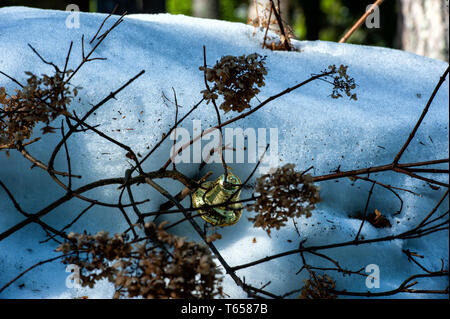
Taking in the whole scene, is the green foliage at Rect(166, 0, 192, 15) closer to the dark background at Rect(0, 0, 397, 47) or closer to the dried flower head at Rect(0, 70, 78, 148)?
the dark background at Rect(0, 0, 397, 47)

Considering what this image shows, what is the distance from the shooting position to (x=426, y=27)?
253 cm

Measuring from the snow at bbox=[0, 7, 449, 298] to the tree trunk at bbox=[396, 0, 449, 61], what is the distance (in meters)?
0.95

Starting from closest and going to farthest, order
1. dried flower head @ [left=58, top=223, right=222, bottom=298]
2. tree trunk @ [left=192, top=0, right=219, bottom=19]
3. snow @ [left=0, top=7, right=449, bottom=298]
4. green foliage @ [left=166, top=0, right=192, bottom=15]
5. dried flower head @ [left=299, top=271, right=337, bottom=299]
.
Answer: dried flower head @ [left=58, top=223, right=222, bottom=298] < dried flower head @ [left=299, top=271, right=337, bottom=299] < snow @ [left=0, top=7, right=449, bottom=298] < tree trunk @ [left=192, top=0, right=219, bottom=19] < green foliage @ [left=166, top=0, right=192, bottom=15]

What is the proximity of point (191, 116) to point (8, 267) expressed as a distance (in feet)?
2.26

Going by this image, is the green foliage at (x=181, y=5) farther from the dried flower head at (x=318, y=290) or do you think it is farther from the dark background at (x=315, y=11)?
the dried flower head at (x=318, y=290)

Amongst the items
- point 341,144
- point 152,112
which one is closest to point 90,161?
point 152,112

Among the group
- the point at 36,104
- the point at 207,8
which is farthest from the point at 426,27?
the point at 36,104

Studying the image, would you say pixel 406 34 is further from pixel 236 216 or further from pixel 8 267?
pixel 8 267

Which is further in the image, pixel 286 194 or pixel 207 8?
pixel 207 8

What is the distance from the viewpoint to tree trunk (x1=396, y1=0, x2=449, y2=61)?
2.35m

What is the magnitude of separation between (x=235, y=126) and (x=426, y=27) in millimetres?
1992

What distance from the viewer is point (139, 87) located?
4.24 ft

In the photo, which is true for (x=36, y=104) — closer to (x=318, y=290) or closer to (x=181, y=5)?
(x=318, y=290)

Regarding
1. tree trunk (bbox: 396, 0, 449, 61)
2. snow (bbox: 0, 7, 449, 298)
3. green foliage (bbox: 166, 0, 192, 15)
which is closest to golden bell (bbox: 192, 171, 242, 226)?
snow (bbox: 0, 7, 449, 298)
